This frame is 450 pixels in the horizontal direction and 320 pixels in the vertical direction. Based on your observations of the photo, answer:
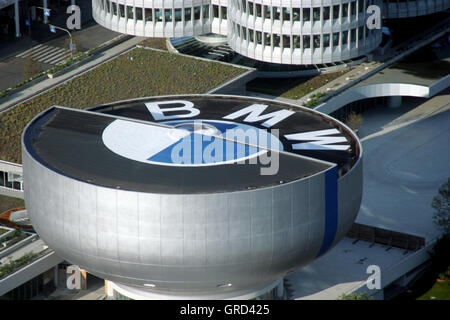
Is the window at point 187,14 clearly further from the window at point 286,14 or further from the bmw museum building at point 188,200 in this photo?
the bmw museum building at point 188,200

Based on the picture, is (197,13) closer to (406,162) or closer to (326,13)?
(326,13)

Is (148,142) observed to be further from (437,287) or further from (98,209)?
(437,287)

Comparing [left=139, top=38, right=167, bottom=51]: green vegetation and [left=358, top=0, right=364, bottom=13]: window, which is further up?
[left=358, top=0, right=364, bottom=13]: window

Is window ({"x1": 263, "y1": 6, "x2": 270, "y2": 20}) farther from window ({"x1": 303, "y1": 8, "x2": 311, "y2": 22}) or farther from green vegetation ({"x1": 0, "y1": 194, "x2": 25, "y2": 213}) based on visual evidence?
green vegetation ({"x1": 0, "y1": 194, "x2": 25, "y2": 213})

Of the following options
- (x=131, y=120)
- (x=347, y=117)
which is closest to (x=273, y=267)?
(x=131, y=120)

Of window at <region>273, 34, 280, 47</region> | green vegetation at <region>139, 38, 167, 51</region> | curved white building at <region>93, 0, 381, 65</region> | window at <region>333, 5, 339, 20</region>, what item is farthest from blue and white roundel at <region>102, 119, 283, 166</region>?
green vegetation at <region>139, 38, 167, 51</region>

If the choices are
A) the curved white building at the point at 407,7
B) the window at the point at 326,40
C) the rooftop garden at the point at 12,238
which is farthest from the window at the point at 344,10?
the rooftop garden at the point at 12,238
